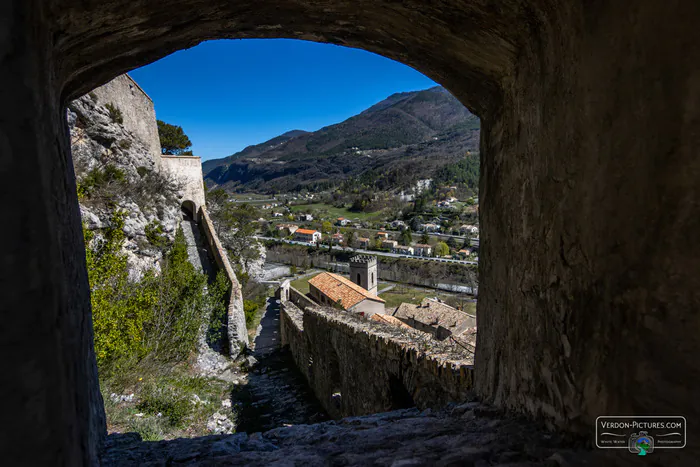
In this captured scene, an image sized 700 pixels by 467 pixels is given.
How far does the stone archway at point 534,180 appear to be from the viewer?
1003mm

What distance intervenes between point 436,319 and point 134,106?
66.3 feet

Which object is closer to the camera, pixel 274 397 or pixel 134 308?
pixel 134 308

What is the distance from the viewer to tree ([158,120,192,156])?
25531 millimetres

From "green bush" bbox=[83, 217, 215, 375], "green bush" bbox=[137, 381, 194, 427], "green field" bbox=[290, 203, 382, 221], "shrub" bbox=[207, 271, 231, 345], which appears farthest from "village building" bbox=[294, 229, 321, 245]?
"green bush" bbox=[137, 381, 194, 427]

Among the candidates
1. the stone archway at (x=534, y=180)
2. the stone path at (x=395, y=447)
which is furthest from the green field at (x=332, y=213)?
the stone archway at (x=534, y=180)

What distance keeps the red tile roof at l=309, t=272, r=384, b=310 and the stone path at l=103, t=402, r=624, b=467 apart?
17553 mm

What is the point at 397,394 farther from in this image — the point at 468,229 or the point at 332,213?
the point at 332,213

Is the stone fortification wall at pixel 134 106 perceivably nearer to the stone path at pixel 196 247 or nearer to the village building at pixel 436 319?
the stone path at pixel 196 247

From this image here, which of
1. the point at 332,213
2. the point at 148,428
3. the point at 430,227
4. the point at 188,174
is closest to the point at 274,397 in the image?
the point at 148,428

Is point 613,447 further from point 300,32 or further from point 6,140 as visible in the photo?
point 300,32

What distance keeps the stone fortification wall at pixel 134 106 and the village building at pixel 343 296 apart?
11.8 m

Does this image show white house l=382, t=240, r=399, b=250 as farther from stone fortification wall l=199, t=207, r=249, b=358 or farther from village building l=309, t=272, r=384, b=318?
stone fortification wall l=199, t=207, r=249, b=358

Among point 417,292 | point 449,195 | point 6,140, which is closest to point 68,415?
point 6,140

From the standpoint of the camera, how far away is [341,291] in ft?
71.7
